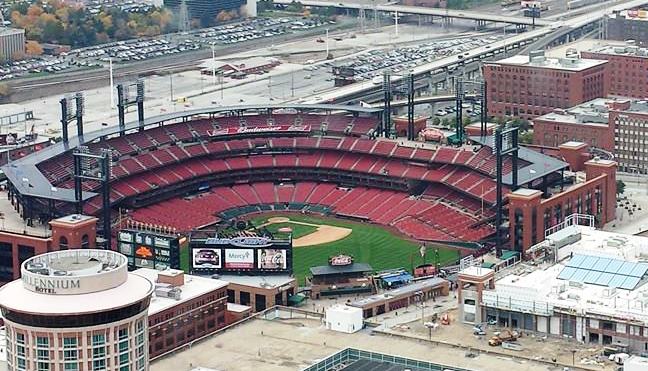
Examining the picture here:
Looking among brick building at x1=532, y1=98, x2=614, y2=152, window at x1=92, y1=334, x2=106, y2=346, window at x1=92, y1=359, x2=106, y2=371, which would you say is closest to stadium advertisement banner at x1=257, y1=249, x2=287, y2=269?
window at x1=92, y1=359, x2=106, y2=371

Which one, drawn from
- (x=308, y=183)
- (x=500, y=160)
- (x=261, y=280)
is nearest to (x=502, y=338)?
(x=261, y=280)

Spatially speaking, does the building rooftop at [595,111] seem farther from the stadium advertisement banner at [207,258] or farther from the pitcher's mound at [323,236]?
the stadium advertisement banner at [207,258]

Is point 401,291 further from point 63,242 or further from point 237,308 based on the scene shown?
point 63,242

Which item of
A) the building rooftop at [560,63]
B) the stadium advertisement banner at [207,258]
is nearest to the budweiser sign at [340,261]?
the stadium advertisement banner at [207,258]

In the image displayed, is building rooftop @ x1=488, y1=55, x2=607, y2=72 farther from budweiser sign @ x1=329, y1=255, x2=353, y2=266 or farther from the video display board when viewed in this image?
the video display board

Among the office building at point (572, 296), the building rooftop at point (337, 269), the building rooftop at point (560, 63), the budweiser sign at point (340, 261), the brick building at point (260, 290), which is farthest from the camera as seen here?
the building rooftop at point (560, 63)

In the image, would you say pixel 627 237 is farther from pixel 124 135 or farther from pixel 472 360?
pixel 124 135
